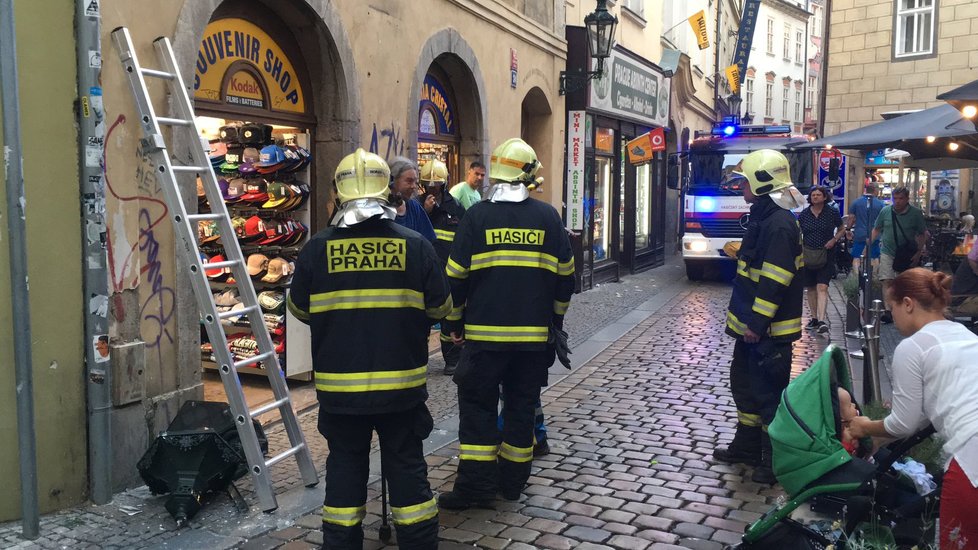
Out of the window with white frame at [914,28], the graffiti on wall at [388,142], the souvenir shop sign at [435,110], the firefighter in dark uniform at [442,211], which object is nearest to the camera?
the firefighter in dark uniform at [442,211]

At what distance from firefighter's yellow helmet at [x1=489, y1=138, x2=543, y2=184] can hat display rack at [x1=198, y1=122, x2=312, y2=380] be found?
3001 mm

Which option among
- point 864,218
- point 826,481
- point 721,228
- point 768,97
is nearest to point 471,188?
point 826,481

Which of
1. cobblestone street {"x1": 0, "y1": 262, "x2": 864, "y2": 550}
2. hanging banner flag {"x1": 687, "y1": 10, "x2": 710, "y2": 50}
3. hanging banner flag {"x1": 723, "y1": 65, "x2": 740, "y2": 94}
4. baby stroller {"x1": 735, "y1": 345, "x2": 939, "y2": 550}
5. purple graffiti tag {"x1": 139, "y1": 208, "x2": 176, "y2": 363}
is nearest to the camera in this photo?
baby stroller {"x1": 735, "y1": 345, "x2": 939, "y2": 550}

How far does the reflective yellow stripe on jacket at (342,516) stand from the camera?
3.79 m

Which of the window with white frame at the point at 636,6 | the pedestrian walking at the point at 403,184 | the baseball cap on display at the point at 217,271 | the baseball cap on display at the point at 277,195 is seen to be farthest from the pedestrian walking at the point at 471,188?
the window with white frame at the point at 636,6

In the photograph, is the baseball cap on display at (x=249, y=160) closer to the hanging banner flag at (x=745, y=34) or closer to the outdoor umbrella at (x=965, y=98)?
the outdoor umbrella at (x=965, y=98)

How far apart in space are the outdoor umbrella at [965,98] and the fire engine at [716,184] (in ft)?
26.8


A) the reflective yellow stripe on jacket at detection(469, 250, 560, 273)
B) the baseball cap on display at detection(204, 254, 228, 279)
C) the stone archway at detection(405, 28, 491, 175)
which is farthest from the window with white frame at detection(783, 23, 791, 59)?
the reflective yellow stripe on jacket at detection(469, 250, 560, 273)

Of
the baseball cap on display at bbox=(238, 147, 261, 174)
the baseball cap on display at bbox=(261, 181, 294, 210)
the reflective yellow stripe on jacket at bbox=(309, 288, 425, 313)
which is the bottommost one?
the reflective yellow stripe on jacket at bbox=(309, 288, 425, 313)

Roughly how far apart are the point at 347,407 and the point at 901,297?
2.35 metres

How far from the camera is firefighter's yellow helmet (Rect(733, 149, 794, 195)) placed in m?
5.28

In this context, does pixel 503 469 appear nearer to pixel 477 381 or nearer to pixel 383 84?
pixel 477 381

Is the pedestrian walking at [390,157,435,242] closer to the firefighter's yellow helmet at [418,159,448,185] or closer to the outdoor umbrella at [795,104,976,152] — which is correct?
the firefighter's yellow helmet at [418,159,448,185]

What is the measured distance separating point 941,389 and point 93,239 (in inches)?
164
